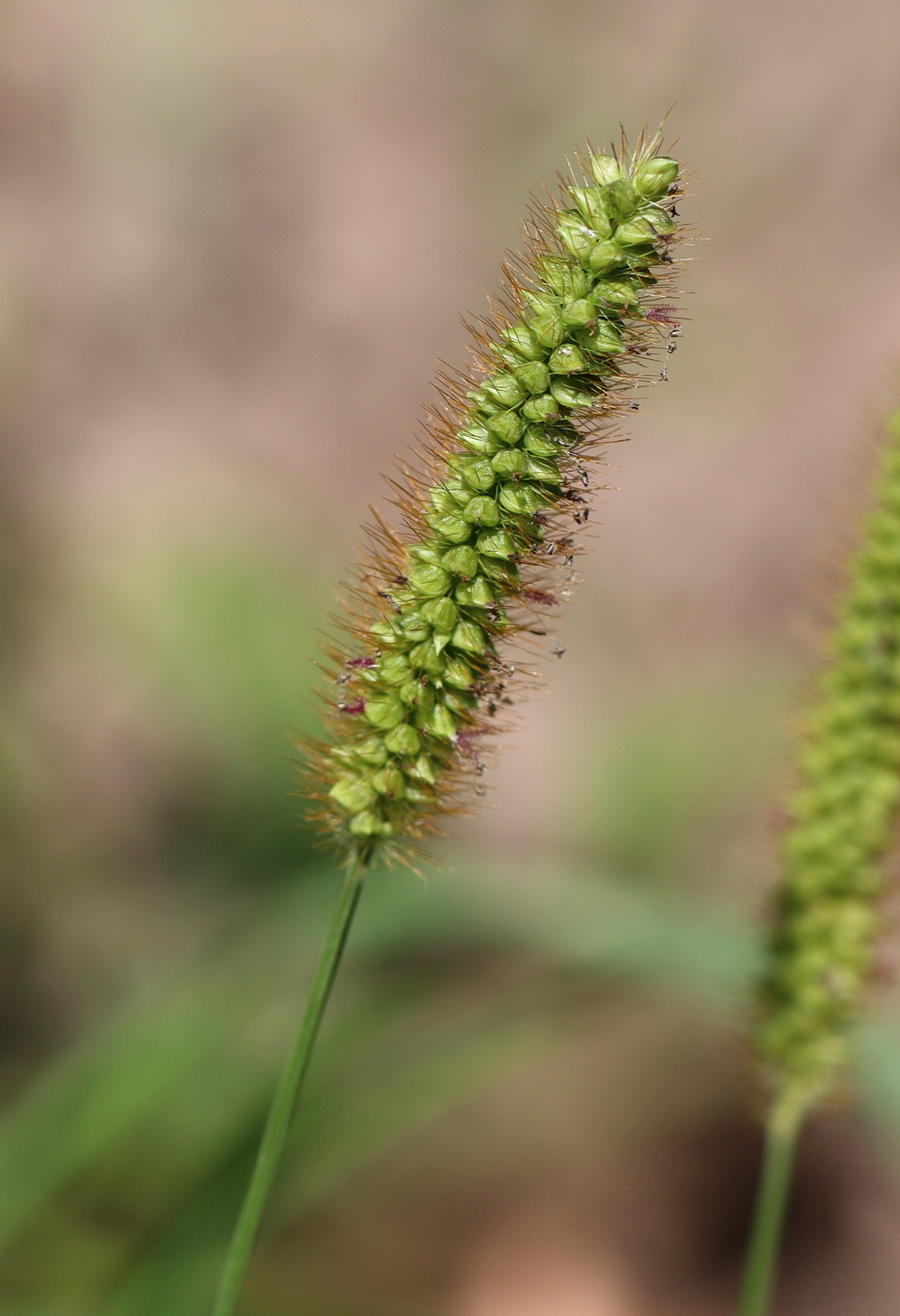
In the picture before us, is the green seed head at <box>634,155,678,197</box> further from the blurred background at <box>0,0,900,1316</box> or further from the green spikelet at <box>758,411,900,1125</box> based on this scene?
the blurred background at <box>0,0,900,1316</box>

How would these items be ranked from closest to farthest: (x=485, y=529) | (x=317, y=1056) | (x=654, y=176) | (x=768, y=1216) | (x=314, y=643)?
(x=654, y=176)
(x=485, y=529)
(x=768, y=1216)
(x=317, y=1056)
(x=314, y=643)

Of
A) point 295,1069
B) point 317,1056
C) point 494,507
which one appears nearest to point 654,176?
point 494,507

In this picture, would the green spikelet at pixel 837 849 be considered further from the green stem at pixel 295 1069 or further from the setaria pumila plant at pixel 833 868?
the green stem at pixel 295 1069

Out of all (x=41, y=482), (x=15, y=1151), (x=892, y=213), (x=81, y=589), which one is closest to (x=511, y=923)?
(x=15, y=1151)

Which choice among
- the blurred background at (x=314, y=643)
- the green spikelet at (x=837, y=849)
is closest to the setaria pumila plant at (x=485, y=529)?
the green spikelet at (x=837, y=849)

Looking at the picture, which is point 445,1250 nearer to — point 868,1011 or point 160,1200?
point 160,1200

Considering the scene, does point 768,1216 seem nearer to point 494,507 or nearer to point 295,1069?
point 295,1069
